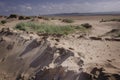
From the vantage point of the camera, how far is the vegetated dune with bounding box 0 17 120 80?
708cm

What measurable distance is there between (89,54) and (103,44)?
1.95m

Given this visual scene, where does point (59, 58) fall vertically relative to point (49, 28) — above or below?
above

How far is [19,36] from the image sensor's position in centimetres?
A: 1357

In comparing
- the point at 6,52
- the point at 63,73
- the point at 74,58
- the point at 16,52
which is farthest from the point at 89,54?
the point at 6,52

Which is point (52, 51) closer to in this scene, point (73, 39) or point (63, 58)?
point (63, 58)

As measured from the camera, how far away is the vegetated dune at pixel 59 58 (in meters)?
7.08

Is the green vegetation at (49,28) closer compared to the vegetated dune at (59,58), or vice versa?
the vegetated dune at (59,58)

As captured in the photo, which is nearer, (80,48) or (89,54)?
(89,54)

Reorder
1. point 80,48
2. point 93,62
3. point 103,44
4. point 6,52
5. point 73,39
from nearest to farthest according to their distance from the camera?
point 93,62
point 80,48
point 103,44
point 73,39
point 6,52

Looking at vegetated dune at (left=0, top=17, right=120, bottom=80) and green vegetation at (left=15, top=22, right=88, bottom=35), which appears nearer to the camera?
vegetated dune at (left=0, top=17, right=120, bottom=80)

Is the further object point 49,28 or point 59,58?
point 49,28

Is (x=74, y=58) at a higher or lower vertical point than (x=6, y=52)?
higher

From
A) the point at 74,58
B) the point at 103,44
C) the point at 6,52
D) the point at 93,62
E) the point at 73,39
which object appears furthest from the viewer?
the point at 6,52

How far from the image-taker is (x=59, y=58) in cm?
873
